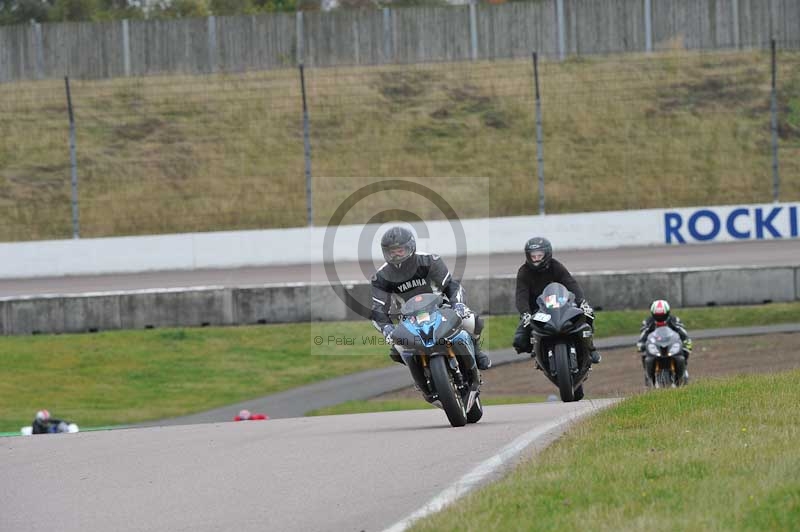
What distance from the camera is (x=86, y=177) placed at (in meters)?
34.6

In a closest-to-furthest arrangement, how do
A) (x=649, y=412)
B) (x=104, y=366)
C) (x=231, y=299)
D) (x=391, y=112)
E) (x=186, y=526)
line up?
(x=186, y=526), (x=649, y=412), (x=104, y=366), (x=231, y=299), (x=391, y=112)

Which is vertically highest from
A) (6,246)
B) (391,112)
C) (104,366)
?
(391,112)

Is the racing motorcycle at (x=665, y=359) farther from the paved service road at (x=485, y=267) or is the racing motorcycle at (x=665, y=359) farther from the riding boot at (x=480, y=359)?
the paved service road at (x=485, y=267)

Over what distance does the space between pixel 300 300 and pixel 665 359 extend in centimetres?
895

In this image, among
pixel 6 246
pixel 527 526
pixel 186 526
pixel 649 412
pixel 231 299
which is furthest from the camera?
pixel 6 246

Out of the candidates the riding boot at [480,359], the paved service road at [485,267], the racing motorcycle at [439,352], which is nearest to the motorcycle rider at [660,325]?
the riding boot at [480,359]

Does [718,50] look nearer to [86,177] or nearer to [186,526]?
[86,177]

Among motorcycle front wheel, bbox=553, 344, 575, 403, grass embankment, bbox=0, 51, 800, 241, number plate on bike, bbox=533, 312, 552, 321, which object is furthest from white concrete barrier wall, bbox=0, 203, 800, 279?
motorcycle front wheel, bbox=553, 344, 575, 403

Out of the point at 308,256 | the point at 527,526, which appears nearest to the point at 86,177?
the point at 308,256

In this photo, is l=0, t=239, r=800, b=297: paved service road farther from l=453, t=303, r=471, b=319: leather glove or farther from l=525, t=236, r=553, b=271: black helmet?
l=453, t=303, r=471, b=319: leather glove

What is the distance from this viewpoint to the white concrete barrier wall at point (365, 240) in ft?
93.7

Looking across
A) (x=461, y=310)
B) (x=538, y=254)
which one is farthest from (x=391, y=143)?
(x=461, y=310)

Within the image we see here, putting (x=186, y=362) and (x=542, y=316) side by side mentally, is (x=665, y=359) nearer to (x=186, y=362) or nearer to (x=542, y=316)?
(x=542, y=316)

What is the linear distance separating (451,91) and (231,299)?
62.4 feet
